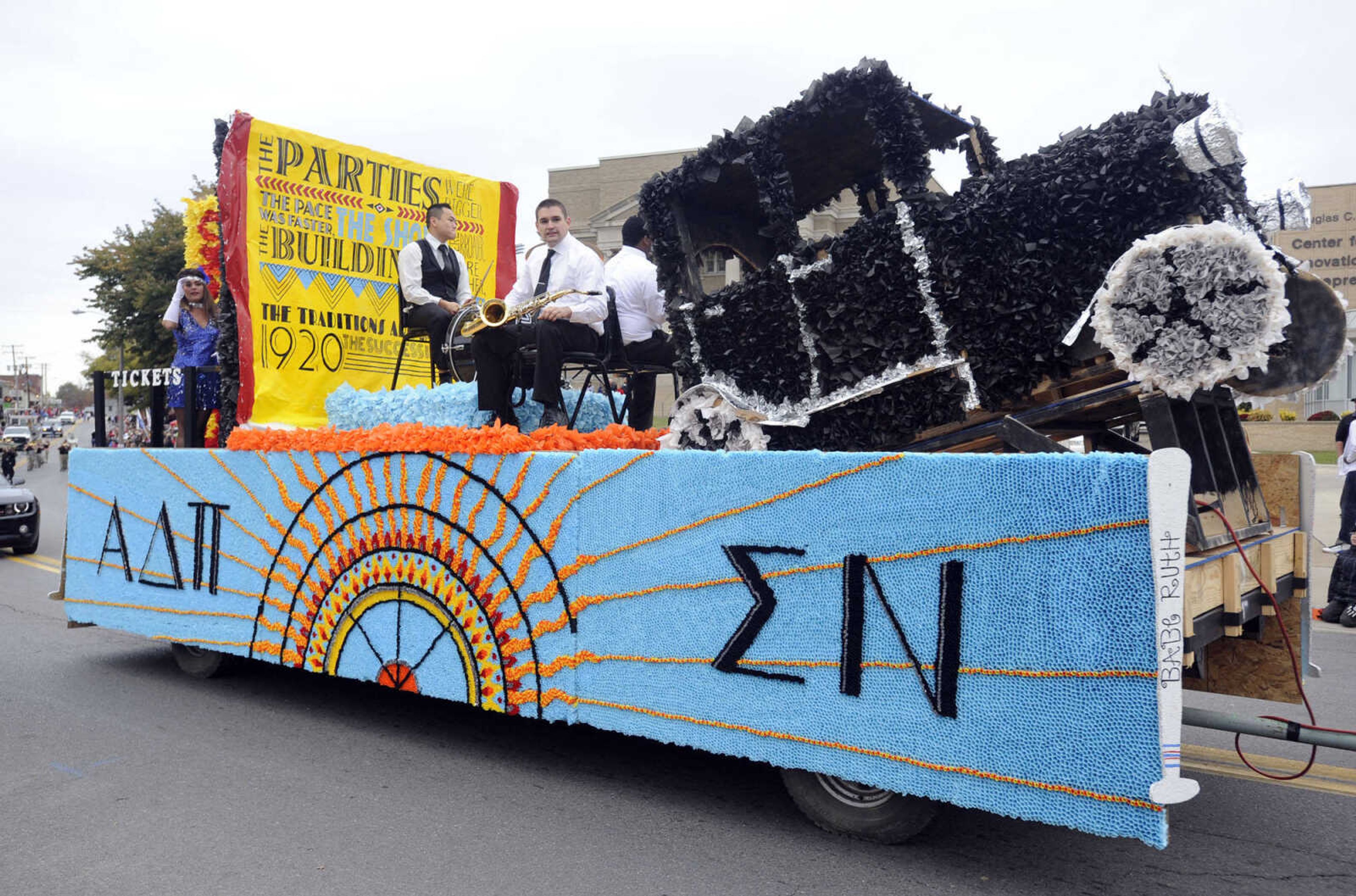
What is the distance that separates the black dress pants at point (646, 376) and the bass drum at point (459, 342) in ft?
2.99

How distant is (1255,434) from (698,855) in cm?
2862

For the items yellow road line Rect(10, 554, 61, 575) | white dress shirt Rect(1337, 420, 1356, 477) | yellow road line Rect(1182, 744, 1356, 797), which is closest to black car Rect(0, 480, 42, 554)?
yellow road line Rect(10, 554, 61, 575)

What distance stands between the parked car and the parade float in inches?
2059

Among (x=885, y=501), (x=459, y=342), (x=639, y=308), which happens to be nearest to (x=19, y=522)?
(x=459, y=342)

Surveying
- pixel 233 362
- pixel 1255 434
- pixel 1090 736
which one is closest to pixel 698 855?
pixel 1090 736

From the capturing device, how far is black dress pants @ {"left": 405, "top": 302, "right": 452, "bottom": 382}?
20.0 feet

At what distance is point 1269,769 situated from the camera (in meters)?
4.37

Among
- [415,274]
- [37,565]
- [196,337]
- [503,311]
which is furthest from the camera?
[37,565]

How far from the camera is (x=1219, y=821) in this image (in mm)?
3756

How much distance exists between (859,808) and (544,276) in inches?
130

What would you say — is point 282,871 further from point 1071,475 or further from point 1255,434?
point 1255,434

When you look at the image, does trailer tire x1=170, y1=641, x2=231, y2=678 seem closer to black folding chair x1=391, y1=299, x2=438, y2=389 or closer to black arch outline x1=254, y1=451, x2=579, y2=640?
black arch outline x1=254, y1=451, x2=579, y2=640

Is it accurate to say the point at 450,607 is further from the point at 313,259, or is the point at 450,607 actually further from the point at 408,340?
the point at 313,259

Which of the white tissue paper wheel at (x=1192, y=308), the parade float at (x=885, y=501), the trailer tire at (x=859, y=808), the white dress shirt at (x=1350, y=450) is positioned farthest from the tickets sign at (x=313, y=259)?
the white dress shirt at (x=1350, y=450)
